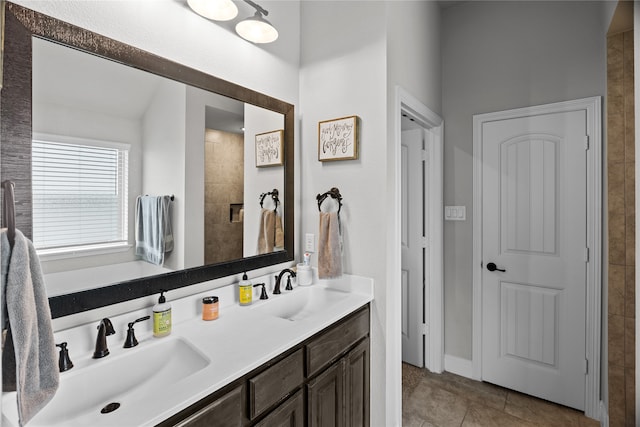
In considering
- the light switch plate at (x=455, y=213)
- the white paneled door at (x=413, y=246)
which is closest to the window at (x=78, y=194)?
the white paneled door at (x=413, y=246)

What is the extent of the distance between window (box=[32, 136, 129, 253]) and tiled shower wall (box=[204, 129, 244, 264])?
0.40 metres

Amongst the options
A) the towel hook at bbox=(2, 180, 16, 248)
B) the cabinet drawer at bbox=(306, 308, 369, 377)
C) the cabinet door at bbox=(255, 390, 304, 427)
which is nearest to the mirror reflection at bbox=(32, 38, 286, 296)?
the towel hook at bbox=(2, 180, 16, 248)

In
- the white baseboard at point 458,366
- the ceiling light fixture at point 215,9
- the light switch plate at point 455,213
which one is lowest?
the white baseboard at point 458,366

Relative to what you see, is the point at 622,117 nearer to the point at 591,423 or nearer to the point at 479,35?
the point at 479,35

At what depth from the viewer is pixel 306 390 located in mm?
1378

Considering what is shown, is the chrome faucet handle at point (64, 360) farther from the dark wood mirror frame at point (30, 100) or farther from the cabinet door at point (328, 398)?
the cabinet door at point (328, 398)

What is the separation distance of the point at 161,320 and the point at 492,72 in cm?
278

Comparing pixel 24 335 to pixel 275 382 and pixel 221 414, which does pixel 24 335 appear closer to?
pixel 221 414

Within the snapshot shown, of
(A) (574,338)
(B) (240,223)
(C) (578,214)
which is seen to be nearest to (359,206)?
(B) (240,223)

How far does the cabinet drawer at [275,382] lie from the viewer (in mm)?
1119

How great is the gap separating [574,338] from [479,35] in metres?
2.35

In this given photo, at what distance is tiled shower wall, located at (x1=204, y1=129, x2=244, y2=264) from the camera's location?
5.30ft

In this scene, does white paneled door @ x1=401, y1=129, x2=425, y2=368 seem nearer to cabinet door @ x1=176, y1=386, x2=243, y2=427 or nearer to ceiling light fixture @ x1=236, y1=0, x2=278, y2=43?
ceiling light fixture @ x1=236, y1=0, x2=278, y2=43

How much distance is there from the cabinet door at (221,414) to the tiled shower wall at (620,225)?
201 centimetres
